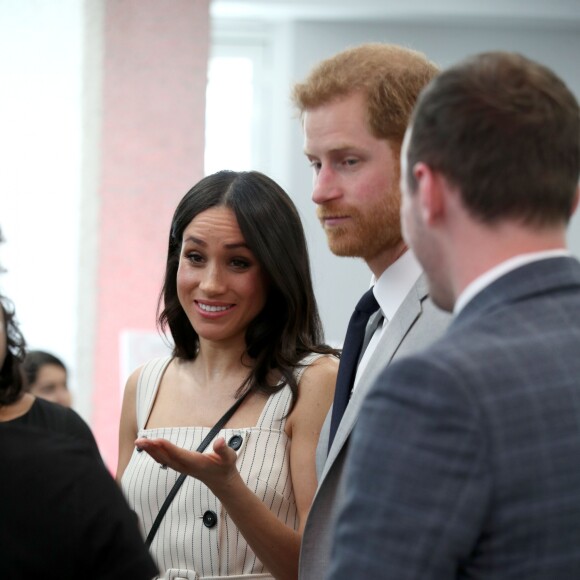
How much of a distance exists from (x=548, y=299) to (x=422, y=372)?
0.63 feet

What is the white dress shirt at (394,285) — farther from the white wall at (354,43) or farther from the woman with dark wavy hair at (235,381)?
the white wall at (354,43)

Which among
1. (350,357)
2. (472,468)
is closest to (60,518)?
(472,468)

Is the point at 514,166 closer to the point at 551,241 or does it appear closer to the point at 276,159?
the point at 551,241

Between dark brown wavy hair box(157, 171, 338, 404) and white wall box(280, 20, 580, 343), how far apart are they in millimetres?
3608

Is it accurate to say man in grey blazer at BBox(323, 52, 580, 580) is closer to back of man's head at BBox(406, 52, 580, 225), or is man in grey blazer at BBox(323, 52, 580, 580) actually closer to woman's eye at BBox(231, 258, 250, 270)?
back of man's head at BBox(406, 52, 580, 225)

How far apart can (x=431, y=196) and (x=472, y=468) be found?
1.03 feet

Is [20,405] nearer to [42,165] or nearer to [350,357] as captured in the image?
[350,357]

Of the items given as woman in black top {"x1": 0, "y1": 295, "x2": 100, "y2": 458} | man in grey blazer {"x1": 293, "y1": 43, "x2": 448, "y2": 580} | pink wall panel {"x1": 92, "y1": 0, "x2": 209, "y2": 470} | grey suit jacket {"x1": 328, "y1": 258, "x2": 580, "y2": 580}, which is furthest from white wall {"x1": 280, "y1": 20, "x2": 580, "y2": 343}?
grey suit jacket {"x1": 328, "y1": 258, "x2": 580, "y2": 580}

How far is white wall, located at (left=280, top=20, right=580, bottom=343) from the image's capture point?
20.2ft

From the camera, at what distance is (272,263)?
2.34 meters

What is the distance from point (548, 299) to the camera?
1.19 m

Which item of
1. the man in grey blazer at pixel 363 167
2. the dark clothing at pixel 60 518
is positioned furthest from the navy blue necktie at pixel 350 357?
the dark clothing at pixel 60 518

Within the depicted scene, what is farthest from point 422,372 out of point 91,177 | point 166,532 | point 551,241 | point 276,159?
point 276,159

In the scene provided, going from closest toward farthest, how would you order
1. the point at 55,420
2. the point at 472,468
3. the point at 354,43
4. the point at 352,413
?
the point at 472,468
the point at 352,413
the point at 55,420
the point at 354,43
